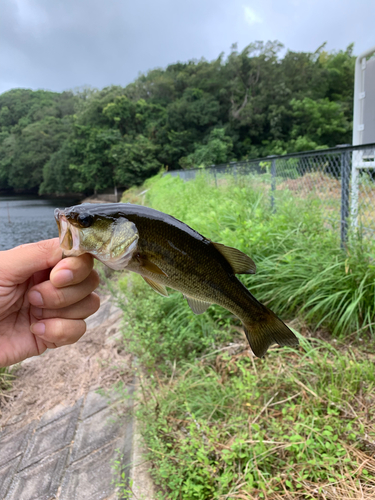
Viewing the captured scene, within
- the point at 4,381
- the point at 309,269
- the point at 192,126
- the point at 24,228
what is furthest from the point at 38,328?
the point at 192,126

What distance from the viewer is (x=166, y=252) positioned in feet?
3.27

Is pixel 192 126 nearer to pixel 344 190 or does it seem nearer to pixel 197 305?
pixel 344 190

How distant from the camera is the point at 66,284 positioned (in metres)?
1.24

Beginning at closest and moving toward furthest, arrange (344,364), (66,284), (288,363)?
(66,284)
(344,364)
(288,363)

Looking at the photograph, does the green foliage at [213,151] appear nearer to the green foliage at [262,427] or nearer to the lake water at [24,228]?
the lake water at [24,228]

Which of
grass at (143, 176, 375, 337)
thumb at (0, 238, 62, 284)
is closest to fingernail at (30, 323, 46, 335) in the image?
thumb at (0, 238, 62, 284)

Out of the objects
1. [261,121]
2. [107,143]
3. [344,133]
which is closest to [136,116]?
[107,143]

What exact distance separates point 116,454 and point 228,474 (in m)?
1.42

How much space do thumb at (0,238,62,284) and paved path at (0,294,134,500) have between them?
1.93 metres

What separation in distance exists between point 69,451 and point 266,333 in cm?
315

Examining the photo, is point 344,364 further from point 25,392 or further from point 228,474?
point 25,392

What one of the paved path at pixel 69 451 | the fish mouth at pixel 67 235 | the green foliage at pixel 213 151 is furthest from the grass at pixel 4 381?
the green foliage at pixel 213 151

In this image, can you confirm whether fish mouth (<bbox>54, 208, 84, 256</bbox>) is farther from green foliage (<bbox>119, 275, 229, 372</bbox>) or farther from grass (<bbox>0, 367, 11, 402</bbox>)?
grass (<bbox>0, 367, 11, 402</bbox>)

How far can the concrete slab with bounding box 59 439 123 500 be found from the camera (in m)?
2.62
